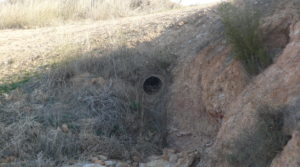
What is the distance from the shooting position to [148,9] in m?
14.3

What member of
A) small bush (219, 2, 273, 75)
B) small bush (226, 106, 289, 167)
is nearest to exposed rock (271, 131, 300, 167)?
small bush (226, 106, 289, 167)

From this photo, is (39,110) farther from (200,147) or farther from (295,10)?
(295,10)

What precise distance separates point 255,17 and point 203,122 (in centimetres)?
147

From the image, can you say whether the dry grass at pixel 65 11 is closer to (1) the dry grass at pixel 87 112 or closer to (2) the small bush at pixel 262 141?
(1) the dry grass at pixel 87 112

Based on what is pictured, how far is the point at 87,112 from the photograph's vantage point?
6.75 m

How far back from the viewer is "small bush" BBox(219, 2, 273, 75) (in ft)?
18.2

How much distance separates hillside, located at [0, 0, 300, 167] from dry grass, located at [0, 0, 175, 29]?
5097 millimetres

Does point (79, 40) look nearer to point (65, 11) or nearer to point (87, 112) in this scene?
point (87, 112)

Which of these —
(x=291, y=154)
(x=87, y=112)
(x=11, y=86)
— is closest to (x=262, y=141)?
(x=291, y=154)

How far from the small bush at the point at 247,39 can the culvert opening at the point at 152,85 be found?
155cm

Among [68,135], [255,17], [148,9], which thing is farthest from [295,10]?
[148,9]

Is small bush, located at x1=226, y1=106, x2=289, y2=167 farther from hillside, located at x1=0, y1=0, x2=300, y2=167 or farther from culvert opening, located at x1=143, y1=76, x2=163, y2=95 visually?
culvert opening, located at x1=143, y1=76, x2=163, y2=95

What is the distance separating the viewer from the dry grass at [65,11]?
13.7 m

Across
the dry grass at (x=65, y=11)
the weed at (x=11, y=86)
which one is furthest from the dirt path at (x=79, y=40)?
the dry grass at (x=65, y=11)
